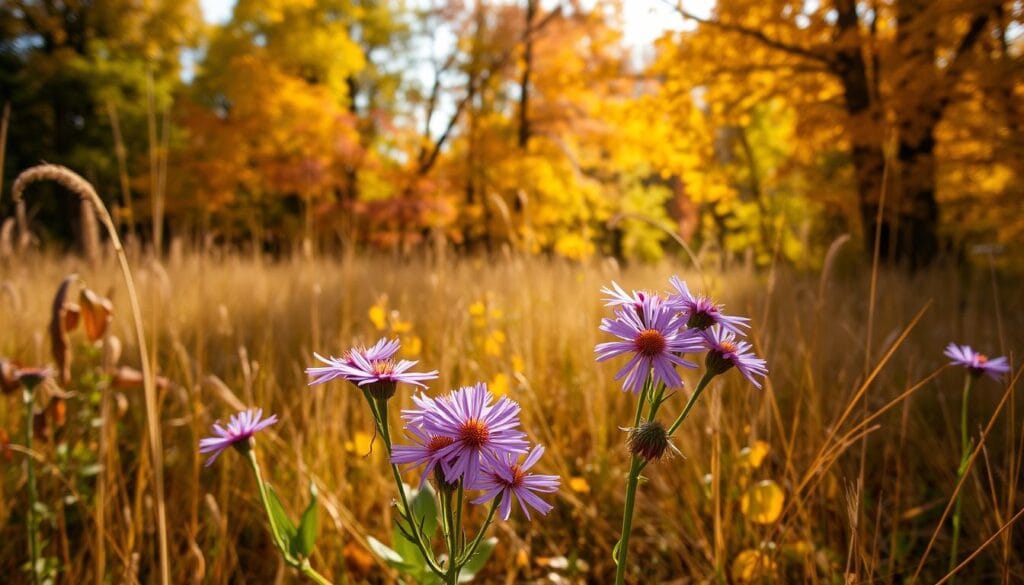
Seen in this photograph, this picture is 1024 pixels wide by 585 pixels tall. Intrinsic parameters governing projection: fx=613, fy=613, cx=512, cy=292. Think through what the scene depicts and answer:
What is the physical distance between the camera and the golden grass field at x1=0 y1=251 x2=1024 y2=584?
42.1 inches

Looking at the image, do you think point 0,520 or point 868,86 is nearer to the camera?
point 0,520

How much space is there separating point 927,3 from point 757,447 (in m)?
4.04

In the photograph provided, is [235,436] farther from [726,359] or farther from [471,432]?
[726,359]

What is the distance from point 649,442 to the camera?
466mm

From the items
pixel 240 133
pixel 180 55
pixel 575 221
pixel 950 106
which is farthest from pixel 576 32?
pixel 180 55

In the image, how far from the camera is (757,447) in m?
1.16

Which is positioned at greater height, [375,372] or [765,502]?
[375,372]

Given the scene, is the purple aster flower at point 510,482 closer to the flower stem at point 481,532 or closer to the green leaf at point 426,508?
the flower stem at point 481,532

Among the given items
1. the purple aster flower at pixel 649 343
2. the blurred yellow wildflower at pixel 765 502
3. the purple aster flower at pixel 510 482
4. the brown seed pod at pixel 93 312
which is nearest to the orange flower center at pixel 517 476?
the purple aster flower at pixel 510 482

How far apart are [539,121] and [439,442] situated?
9.75 m

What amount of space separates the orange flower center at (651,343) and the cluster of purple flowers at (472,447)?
0.35 ft

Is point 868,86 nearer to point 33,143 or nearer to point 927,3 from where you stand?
point 927,3

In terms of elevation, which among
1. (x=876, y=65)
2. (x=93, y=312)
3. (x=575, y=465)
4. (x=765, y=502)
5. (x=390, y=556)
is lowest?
(x=575, y=465)

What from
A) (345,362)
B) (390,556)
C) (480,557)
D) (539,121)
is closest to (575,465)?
(480,557)
